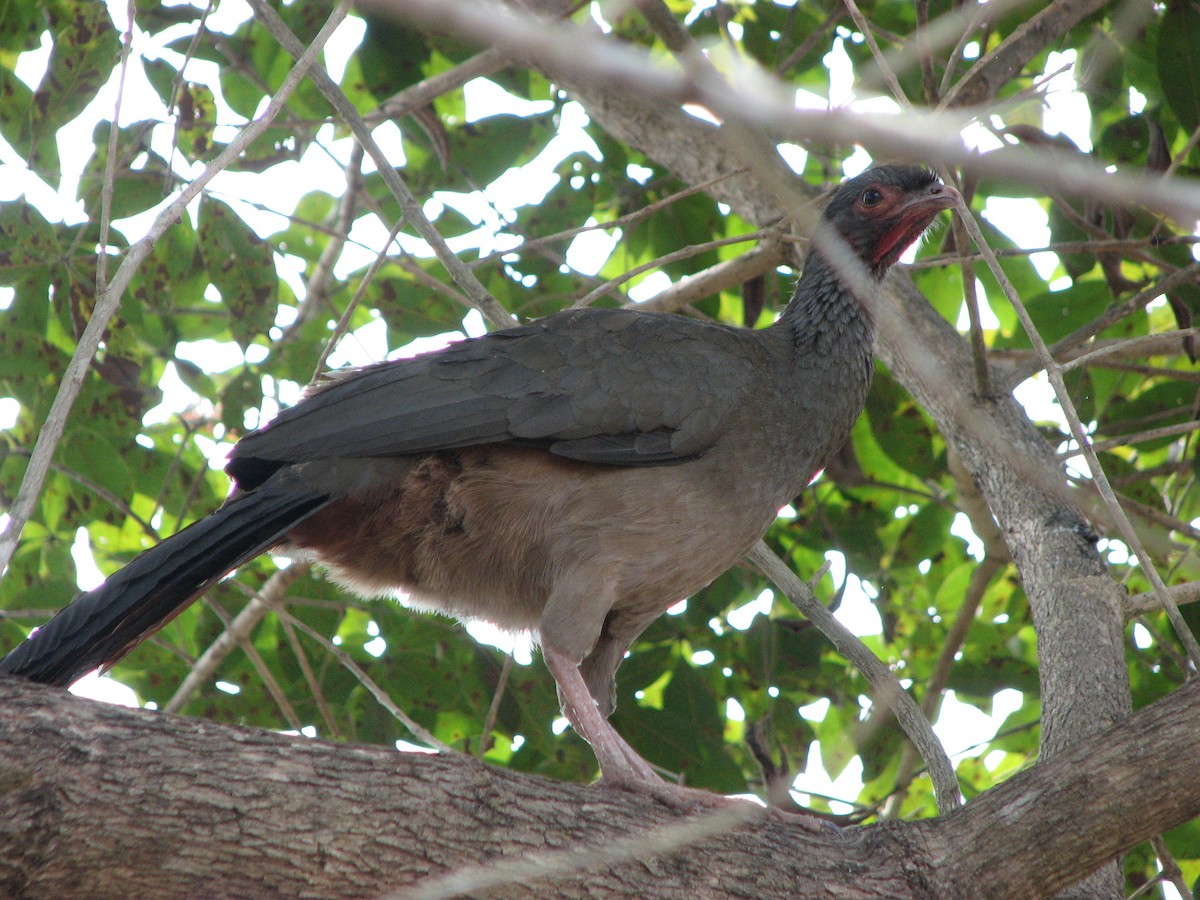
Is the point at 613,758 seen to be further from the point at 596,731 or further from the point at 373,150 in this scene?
the point at 373,150

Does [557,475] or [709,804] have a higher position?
[557,475]

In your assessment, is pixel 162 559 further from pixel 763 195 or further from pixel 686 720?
pixel 763 195

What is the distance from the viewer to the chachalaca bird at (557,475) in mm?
3957

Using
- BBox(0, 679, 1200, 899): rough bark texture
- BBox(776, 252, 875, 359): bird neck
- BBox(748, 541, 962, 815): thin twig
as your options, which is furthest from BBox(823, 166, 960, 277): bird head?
BBox(0, 679, 1200, 899): rough bark texture

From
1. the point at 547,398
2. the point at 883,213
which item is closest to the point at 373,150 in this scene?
the point at 547,398

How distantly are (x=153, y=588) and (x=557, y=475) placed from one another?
1.36 meters

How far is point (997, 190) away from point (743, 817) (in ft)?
11.2

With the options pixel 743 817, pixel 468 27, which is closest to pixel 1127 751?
pixel 743 817

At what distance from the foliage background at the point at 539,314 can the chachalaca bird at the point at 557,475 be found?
48 centimetres

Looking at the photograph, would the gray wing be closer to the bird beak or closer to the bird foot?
the bird beak

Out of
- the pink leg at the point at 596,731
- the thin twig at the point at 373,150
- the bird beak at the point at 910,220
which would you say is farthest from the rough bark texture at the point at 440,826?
the bird beak at the point at 910,220

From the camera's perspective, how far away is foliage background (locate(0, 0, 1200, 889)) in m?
4.77

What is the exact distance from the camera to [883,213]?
4.68 metres

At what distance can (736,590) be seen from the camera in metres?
5.47
